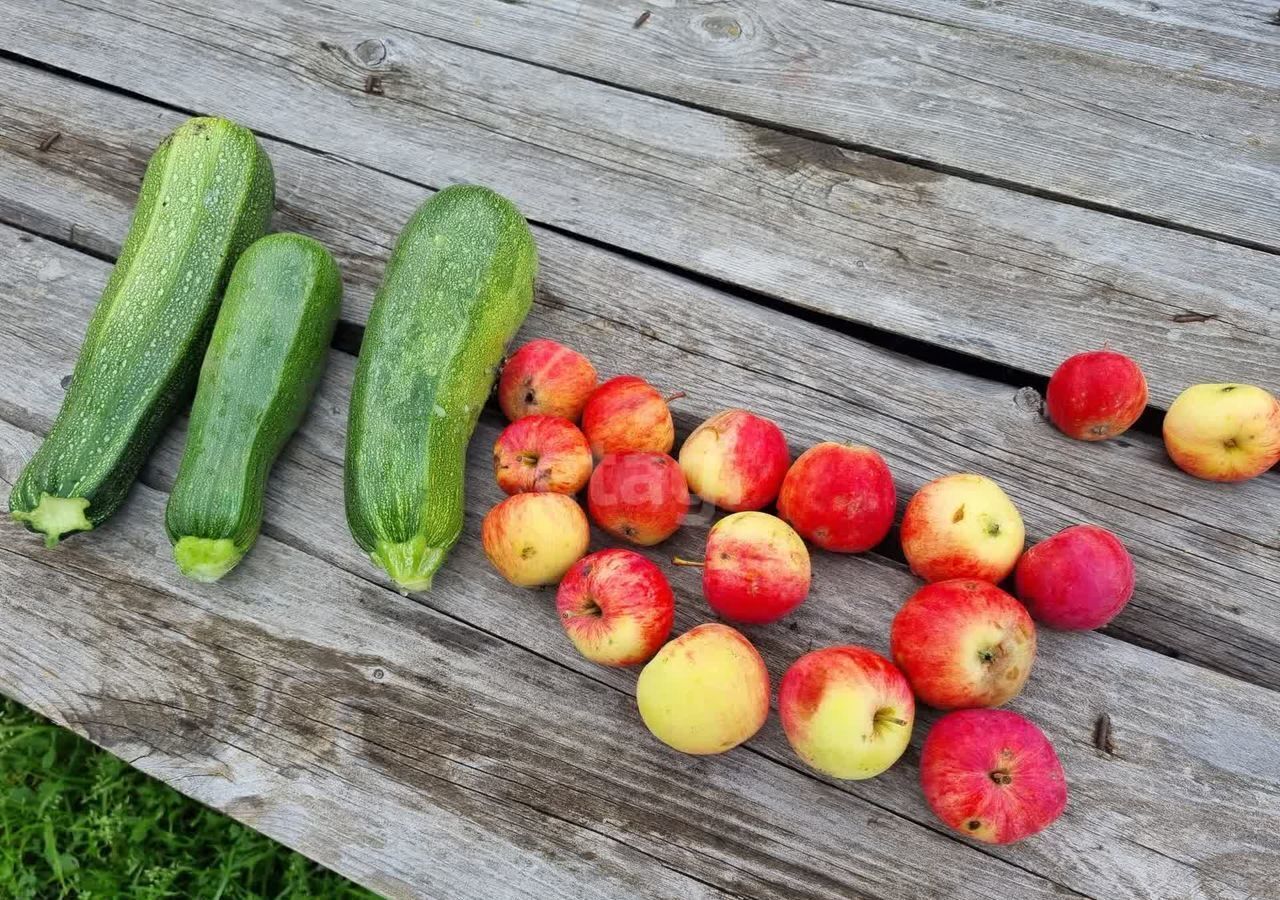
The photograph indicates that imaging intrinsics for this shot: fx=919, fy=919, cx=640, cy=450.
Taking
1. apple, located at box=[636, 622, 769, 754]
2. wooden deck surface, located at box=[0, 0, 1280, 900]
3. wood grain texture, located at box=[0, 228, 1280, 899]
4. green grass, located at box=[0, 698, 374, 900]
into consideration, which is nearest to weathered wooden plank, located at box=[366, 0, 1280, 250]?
wooden deck surface, located at box=[0, 0, 1280, 900]

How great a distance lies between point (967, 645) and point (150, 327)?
1824 millimetres

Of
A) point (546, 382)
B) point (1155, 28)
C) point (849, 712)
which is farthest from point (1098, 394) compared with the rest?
point (1155, 28)

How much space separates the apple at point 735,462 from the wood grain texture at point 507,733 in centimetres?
12

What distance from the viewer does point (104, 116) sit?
2.63m

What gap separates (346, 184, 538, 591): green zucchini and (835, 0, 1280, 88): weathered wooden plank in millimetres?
1455

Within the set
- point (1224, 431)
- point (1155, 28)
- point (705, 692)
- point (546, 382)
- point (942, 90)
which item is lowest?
point (705, 692)

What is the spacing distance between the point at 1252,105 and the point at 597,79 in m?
1.72

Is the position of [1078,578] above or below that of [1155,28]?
below

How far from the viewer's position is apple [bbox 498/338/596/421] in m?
1.98

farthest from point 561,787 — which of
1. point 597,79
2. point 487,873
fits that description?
point 597,79

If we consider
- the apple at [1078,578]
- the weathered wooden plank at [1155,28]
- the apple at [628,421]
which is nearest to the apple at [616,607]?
the apple at [628,421]

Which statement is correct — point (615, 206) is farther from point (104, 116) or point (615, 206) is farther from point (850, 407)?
point (104, 116)

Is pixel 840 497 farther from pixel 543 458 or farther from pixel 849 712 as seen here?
pixel 543 458

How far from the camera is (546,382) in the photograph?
1.97 meters
